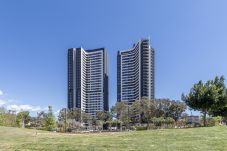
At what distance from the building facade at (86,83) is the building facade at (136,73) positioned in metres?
7.05

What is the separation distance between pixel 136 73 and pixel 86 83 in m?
19.8

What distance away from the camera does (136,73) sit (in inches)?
4437

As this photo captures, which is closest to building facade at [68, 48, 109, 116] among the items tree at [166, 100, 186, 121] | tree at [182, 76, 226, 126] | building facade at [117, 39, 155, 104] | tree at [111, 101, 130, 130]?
building facade at [117, 39, 155, 104]

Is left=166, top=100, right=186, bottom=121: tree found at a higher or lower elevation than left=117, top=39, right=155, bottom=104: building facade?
lower

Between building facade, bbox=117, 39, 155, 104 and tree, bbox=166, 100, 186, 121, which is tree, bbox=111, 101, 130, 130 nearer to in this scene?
tree, bbox=166, 100, 186, 121

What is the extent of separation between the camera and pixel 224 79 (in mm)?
32719

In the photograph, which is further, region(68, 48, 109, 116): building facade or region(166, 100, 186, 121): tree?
region(68, 48, 109, 116): building facade

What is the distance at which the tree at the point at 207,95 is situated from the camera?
31.0 m

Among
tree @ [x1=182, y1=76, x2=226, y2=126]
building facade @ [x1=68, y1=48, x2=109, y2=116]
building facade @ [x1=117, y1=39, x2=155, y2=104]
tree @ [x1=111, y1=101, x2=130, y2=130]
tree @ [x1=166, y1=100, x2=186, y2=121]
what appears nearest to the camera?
tree @ [x1=182, y1=76, x2=226, y2=126]

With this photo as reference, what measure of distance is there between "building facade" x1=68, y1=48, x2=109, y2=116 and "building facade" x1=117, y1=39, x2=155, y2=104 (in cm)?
705

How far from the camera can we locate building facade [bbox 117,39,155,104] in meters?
110

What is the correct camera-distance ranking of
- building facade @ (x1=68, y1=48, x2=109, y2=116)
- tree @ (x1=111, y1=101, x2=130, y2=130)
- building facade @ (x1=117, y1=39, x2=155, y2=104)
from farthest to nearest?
building facade @ (x1=68, y1=48, x2=109, y2=116)
building facade @ (x1=117, y1=39, x2=155, y2=104)
tree @ (x1=111, y1=101, x2=130, y2=130)

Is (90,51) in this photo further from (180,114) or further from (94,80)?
(180,114)

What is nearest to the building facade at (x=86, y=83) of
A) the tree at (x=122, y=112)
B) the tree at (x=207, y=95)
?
the tree at (x=122, y=112)
